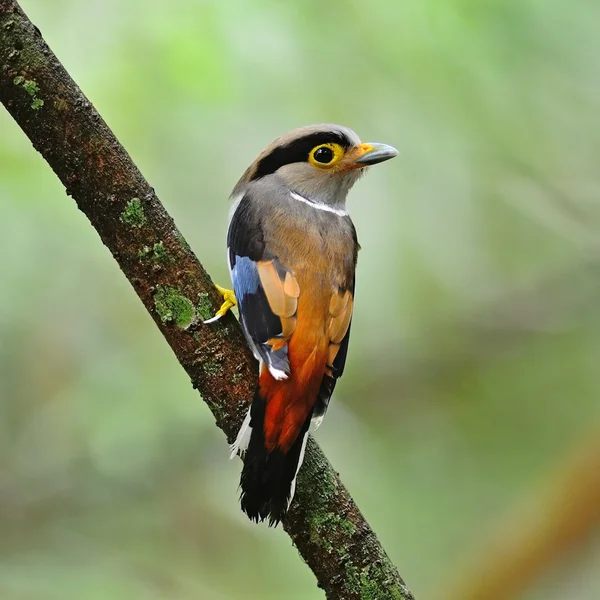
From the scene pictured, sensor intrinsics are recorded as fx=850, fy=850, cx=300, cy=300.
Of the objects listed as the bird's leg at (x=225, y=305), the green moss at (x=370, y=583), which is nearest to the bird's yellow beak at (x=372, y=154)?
the bird's leg at (x=225, y=305)

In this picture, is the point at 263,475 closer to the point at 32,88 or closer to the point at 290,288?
the point at 290,288

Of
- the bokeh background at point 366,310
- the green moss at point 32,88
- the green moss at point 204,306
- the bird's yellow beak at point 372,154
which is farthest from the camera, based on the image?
the bokeh background at point 366,310

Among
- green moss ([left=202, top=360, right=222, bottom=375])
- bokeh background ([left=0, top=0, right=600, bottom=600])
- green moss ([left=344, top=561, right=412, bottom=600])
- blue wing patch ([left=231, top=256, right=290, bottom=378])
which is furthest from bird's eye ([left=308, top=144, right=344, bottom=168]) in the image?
green moss ([left=344, top=561, right=412, bottom=600])

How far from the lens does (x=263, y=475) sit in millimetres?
1877

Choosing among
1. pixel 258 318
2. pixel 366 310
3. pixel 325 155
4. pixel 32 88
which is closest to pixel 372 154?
pixel 325 155

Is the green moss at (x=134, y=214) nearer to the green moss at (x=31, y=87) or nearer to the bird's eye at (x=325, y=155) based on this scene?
the green moss at (x=31, y=87)

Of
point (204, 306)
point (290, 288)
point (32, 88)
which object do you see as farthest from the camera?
point (290, 288)

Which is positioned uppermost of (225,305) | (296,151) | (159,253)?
(296,151)

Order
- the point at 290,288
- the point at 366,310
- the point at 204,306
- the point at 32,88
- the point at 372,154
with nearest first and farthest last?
the point at 32,88 < the point at 204,306 < the point at 290,288 < the point at 372,154 < the point at 366,310

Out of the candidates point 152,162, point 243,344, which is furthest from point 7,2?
point 152,162

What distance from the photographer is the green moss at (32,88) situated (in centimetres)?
184

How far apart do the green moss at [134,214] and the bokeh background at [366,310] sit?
1.48 metres

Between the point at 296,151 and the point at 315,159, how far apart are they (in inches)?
2.5

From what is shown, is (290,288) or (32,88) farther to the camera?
(290,288)
